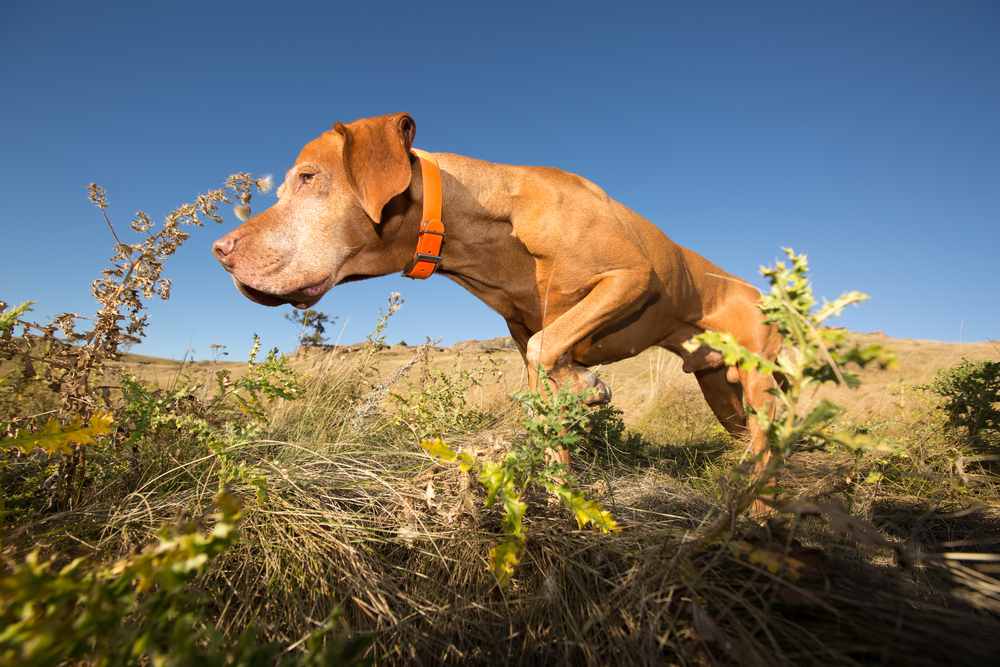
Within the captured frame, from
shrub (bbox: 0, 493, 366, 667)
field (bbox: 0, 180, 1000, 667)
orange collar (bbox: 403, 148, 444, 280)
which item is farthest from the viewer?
orange collar (bbox: 403, 148, 444, 280)

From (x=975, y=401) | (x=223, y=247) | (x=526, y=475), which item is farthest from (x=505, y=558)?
(x=975, y=401)

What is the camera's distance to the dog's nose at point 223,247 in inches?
106

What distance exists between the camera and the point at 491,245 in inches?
125

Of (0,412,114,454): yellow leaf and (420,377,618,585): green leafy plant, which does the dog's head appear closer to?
(0,412,114,454): yellow leaf

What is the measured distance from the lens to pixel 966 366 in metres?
4.17

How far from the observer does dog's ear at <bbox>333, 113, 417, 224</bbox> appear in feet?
8.73

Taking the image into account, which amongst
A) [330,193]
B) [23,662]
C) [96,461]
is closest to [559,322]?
[330,193]

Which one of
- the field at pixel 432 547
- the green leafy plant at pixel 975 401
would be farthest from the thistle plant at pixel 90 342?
the green leafy plant at pixel 975 401

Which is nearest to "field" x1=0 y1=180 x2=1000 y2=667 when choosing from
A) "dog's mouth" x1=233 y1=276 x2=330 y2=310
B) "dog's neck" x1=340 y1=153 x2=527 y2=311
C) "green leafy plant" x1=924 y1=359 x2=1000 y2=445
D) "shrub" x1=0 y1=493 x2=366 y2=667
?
"shrub" x1=0 y1=493 x2=366 y2=667

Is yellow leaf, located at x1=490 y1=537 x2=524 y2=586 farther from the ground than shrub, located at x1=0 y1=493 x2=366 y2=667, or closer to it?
closer to it

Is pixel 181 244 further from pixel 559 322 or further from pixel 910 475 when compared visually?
pixel 910 475

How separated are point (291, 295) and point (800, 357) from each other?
2444 mm

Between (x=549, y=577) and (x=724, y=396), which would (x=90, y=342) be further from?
(x=724, y=396)

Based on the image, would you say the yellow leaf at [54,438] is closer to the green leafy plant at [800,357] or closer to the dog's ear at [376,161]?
the dog's ear at [376,161]
